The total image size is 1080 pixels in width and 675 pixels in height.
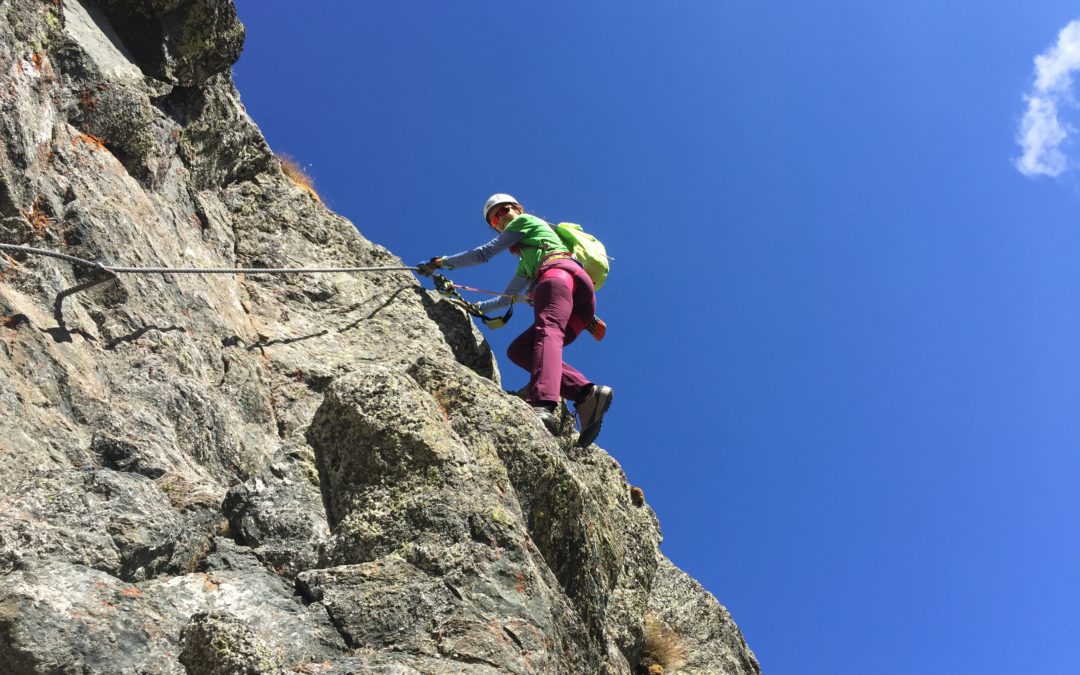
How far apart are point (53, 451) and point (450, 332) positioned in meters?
6.13

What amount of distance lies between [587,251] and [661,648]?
4577mm

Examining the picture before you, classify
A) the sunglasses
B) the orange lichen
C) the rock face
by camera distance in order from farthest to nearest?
the sunglasses → the orange lichen → the rock face

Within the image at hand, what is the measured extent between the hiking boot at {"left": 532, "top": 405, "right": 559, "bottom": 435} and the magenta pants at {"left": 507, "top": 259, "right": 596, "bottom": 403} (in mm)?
194

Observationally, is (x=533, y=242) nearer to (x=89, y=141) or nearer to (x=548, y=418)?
(x=548, y=418)

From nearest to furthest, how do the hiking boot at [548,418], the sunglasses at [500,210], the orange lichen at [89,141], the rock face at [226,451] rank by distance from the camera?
the rock face at [226,451] → the orange lichen at [89,141] → the hiking boot at [548,418] → the sunglasses at [500,210]

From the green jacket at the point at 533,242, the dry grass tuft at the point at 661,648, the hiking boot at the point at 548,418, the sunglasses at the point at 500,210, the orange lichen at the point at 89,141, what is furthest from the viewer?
the sunglasses at the point at 500,210

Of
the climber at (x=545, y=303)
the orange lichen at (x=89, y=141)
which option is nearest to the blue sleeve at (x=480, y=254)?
the climber at (x=545, y=303)

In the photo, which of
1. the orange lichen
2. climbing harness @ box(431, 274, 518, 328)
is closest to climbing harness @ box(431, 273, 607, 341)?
climbing harness @ box(431, 274, 518, 328)

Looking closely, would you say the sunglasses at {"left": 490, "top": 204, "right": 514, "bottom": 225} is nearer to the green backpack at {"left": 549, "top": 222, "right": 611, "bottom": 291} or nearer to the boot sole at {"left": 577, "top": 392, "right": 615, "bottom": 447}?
the green backpack at {"left": 549, "top": 222, "right": 611, "bottom": 291}

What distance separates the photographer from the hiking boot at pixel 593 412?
33.5ft

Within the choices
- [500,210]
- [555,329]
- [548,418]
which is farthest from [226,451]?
[500,210]

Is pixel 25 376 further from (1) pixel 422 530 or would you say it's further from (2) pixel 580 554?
(2) pixel 580 554

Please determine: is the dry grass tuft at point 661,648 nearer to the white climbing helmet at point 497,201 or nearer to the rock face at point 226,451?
the rock face at point 226,451

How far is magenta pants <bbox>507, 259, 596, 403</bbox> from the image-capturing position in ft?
32.9
